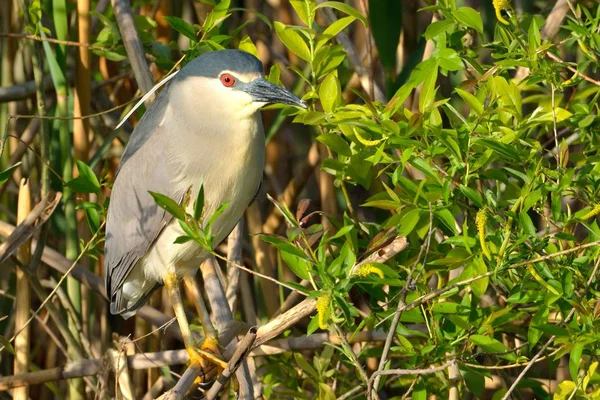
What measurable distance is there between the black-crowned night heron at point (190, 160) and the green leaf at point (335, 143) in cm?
25

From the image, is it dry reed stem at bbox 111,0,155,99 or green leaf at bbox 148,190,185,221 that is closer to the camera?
green leaf at bbox 148,190,185,221

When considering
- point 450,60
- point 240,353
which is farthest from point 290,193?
point 240,353

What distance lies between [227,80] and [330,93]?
40cm

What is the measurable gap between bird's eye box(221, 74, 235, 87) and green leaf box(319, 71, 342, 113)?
1.21ft

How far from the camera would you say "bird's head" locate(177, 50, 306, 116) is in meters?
1.99

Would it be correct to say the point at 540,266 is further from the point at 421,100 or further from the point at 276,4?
the point at 276,4

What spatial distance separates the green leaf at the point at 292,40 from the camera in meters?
1.78

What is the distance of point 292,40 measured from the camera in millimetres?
1789

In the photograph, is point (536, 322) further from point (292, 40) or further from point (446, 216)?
point (292, 40)

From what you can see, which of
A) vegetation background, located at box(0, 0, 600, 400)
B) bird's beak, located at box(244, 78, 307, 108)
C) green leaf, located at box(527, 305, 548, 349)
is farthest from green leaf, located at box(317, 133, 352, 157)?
green leaf, located at box(527, 305, 548, 349)

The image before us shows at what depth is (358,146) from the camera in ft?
5.86

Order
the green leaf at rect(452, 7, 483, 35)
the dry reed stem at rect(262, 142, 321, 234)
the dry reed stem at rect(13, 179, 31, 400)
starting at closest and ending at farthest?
the green leaf at rect(452, 7, 483, 35) < the dry reed stem at rect(13, 179, 31, 400) < the dry reed stem at rect(262, 142, 321, 234)

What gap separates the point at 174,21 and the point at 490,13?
103 centimetres

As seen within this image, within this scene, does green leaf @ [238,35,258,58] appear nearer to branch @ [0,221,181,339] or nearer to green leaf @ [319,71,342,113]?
green leaf @ [319,71,342,113]
